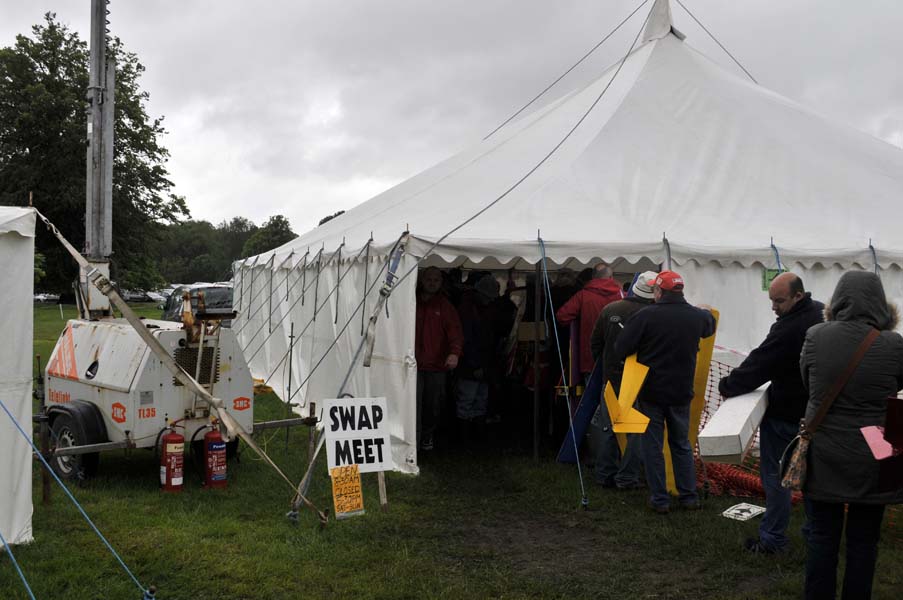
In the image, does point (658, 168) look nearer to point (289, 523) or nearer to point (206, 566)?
point (289, 523)

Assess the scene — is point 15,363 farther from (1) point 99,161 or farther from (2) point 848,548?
(1) point 99,161

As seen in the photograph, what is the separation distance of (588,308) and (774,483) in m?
2.69

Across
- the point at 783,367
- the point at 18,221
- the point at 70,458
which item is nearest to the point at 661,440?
the point at 783,367

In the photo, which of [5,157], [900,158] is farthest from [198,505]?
[5,157]

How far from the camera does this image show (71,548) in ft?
16.5

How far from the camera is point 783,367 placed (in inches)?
186

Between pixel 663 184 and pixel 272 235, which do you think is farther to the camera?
pixel 272 235

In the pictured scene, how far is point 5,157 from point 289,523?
3337 centimetres

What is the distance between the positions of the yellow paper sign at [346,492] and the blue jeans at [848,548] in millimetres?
3085

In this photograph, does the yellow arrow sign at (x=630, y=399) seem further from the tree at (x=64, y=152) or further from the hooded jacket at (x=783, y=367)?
the tree at (x=64, y=152)

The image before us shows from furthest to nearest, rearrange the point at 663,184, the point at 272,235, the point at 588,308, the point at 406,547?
1. the point at 272,235
2. the point at 663,184
3. the point at 588,308
4. the point at 406,547

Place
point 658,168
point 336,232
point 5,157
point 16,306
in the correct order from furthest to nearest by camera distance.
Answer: point 5,157, point 336,232, point 658,168, point 16,306

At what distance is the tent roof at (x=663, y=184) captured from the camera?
293 inches

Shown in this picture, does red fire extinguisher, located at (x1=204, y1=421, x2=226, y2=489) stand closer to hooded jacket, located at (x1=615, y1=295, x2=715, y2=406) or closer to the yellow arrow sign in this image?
the yellow arrow sign
